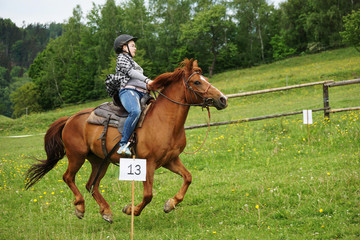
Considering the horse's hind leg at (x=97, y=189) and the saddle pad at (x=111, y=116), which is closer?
the saddle pad at (x=111, y=116)

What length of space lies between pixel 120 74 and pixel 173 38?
2149 inches

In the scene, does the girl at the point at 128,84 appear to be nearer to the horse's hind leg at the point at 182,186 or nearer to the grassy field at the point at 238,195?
the horse's hind leg at the point at 182,186

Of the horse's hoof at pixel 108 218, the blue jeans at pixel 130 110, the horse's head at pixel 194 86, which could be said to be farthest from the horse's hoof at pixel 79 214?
the horse's head at pixel 194 86

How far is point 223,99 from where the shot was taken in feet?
17.0

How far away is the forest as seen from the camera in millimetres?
55562

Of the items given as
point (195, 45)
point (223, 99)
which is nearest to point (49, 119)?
point (223, 99)

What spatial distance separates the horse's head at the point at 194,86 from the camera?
5258 millimetres

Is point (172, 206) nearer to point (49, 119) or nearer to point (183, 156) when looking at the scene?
point (183, 156)

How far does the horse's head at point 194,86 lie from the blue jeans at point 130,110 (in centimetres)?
35

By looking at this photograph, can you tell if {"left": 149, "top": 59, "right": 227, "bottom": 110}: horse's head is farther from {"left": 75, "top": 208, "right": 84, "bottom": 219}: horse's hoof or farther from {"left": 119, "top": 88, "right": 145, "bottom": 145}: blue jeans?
{"left": 75, "top": 208, "right": 84, "bottom": 219}: horse's hoof

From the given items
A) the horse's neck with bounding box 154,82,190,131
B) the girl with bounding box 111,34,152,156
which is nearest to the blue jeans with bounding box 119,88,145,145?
the girl with bounding box 111,34,152,156

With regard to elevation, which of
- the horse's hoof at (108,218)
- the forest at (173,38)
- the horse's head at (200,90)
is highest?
the forest at (173,38)

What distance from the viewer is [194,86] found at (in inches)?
216

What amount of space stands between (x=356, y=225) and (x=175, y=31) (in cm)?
5645
